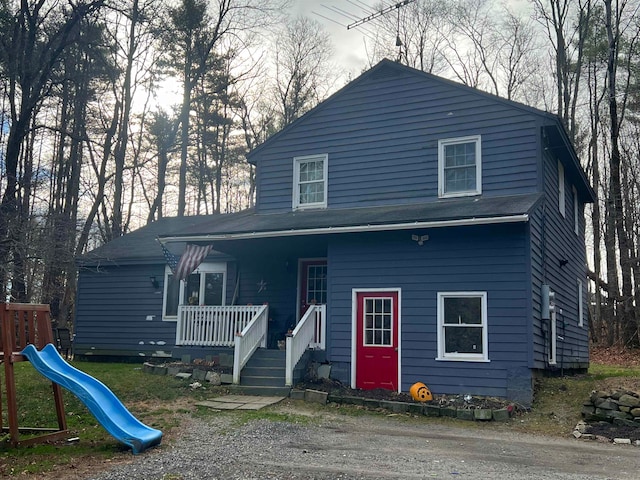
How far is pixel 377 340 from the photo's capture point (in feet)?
40.5

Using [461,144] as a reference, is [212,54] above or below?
above

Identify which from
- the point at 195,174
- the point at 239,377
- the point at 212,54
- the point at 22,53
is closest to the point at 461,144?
the point at 239,377

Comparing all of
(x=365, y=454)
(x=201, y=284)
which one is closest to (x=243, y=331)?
(x=201, y=284)

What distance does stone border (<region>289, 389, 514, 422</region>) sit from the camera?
10.1 metres

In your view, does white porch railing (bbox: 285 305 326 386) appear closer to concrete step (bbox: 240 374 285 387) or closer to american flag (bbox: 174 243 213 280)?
concrete step (bbox: 240 374 285 387)

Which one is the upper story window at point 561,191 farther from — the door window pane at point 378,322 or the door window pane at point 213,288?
the door window pane at point 213,288

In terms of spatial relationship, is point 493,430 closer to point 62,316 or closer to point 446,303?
point 446,303

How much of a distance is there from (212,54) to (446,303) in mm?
21313

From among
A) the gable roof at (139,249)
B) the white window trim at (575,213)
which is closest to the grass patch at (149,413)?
the gable roof at (139,249)

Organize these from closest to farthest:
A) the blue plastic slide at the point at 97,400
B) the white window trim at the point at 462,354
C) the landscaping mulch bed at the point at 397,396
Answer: the blue plastic slide at the point at 97,400 → the landscaping mulch bed at the point at 397,396 → the white window trim at the point at 462,354

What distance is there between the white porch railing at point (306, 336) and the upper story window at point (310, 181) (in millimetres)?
2857

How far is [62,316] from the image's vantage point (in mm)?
25422

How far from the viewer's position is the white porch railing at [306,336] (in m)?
11.9

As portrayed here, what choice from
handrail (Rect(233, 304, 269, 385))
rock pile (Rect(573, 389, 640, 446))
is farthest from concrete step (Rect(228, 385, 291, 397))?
rock pile (Rect(573, 389, 640, 446))
